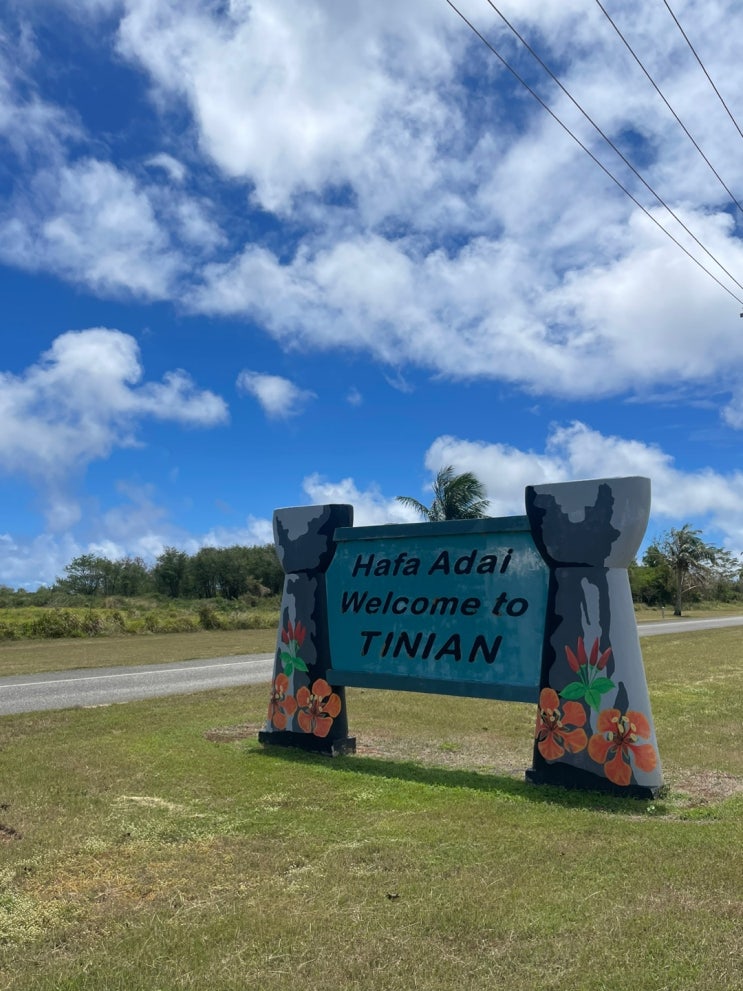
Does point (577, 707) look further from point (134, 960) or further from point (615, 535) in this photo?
point (134, 960)

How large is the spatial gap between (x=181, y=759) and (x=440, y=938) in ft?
14.7

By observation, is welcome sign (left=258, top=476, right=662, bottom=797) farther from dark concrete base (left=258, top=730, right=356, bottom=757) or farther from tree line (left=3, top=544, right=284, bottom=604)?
tree line (left=3, top=544, right=284, bottom=604)

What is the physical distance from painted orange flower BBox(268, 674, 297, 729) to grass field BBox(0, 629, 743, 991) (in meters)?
0.42

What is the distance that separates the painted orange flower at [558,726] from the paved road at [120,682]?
7621mm

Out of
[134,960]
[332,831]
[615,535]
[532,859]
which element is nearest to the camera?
[134,960]

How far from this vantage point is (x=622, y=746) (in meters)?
6.45

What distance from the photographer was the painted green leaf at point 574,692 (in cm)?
661

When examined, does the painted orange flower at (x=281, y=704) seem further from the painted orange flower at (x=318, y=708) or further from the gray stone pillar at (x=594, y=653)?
the gray stone pillar at (x=594, y=653)

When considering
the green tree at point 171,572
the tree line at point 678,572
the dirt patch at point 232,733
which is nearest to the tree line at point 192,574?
the green tree at point 171,572

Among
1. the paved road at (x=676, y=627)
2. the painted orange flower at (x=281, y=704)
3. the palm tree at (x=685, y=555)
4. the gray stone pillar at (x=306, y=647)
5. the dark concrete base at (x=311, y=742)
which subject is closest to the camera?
the dark concrete base at (x=311, y=742)

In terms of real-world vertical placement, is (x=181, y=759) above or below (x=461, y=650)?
below

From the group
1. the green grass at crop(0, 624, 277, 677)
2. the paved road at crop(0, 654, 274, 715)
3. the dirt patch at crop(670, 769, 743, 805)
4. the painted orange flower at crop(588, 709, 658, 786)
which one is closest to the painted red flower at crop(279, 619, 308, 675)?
the painted orange flower at crop(588, 709, 658, 786)

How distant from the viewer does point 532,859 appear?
15.8 ft

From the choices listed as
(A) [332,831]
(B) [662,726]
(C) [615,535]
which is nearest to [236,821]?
(A) [332,831]
